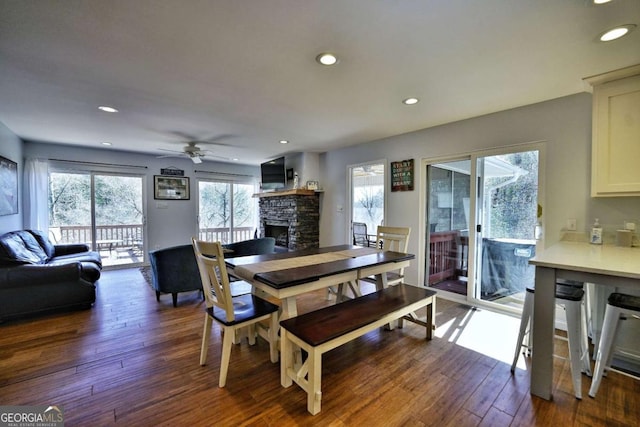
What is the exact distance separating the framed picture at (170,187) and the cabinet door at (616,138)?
6731mm

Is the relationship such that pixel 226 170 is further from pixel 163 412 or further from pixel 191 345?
pixel 163 412

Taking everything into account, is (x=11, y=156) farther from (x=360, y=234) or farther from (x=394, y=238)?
(x=394, y=238)

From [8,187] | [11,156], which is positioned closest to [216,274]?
[8,187]

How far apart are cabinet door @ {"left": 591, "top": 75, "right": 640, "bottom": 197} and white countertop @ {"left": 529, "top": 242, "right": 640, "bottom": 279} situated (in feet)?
1.60

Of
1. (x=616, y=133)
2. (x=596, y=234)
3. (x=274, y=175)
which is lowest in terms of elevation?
(x=596, y=234)

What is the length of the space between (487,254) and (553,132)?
1.52 metres

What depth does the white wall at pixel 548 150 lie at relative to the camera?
2.59 metres

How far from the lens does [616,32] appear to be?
1.72m

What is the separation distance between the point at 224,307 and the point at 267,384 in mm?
629

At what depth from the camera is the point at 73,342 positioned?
Result: 2516 mm

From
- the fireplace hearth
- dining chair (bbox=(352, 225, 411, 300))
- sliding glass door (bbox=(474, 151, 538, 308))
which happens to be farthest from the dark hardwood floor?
the fireplace hearth

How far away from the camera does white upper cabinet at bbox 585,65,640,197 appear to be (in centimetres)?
211

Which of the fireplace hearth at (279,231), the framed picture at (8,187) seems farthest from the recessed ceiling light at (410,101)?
the framed picture at (8,187)

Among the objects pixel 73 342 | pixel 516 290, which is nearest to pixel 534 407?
pixel 516 290
